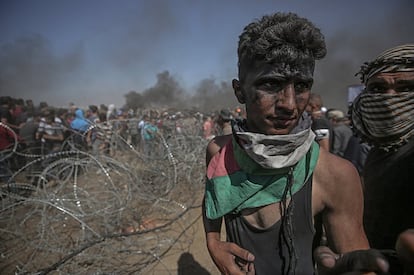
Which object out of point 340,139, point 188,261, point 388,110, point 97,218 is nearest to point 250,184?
point 388,110

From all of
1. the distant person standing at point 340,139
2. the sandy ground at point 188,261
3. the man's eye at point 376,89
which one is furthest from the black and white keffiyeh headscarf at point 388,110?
the distant person standing at point 340,139

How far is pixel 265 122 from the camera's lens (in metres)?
1.20

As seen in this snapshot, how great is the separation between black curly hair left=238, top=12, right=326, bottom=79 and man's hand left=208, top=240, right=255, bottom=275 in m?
0.75

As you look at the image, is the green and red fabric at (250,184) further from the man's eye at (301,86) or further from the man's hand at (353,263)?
the man's hand at (353,263)

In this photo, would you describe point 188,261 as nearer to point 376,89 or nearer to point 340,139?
point 340,139

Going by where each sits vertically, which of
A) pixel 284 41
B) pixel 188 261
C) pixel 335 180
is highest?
pixel 284 41

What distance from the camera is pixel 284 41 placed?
1156mm

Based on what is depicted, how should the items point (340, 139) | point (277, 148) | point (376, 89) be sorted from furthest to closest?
point (340, 139), point (376, 89), point (277, 148)

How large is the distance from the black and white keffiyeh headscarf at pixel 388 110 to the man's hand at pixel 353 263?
0.95 m

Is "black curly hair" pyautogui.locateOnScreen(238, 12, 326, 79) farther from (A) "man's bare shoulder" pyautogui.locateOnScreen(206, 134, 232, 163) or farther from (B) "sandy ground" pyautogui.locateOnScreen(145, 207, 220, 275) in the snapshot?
(B) "sandy ground" pyautogui.locateOnScreen(145, 207, 220, 275)

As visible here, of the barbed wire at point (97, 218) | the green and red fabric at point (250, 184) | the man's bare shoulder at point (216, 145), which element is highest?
the man's bare shoulder at point (216, 145)

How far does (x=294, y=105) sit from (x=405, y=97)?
691 mm

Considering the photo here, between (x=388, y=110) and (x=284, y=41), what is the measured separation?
2.34 ft

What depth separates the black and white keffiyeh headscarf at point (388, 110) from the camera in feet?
4.70
